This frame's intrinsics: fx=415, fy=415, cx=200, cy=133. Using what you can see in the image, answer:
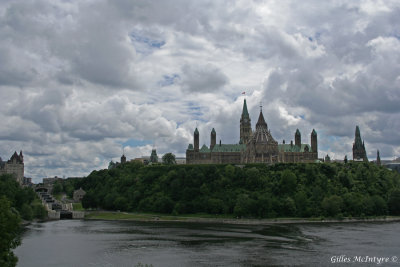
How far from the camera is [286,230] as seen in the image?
9350 centimetres

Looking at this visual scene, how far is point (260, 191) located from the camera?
130 meters

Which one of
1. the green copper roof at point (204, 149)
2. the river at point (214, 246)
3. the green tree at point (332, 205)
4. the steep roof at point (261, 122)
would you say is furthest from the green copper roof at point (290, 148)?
the river at point (214, 246)

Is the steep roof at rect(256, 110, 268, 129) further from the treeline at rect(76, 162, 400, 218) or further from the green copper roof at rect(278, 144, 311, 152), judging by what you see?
the treeline at rect(76, 162, 400, 218)

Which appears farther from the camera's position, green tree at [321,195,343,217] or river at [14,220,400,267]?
green tree at [321,195,343,217]

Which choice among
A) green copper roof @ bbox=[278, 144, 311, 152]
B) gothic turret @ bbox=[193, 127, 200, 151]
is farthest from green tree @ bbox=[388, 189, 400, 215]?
gothic turret @ bbox=[193, 127, 200, 151]

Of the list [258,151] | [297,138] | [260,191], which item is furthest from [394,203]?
[297,138]

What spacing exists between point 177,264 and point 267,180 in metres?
79.1

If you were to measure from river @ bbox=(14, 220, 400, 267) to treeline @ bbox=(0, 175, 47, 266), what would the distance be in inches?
300

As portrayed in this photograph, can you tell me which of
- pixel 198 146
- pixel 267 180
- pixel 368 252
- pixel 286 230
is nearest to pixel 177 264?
pixel 368 252

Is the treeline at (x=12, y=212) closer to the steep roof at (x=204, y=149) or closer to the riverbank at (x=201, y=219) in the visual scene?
the riverbank at (x=201, y=219)

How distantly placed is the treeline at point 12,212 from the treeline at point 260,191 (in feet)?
88.2

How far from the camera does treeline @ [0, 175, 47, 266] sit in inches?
1576

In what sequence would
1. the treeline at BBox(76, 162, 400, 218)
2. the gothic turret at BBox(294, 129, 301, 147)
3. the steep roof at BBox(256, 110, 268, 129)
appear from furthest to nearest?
the gothic turret at BBox(294, 129, 301, 147) → the steep roof at BBox(256, 110, 268, 129) → the treeline at BBox(76, 162, 400, 218)

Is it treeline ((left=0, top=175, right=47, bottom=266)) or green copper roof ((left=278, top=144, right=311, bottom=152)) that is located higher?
green copper roof ((left=278, top=144, right=311, bottom=152))
